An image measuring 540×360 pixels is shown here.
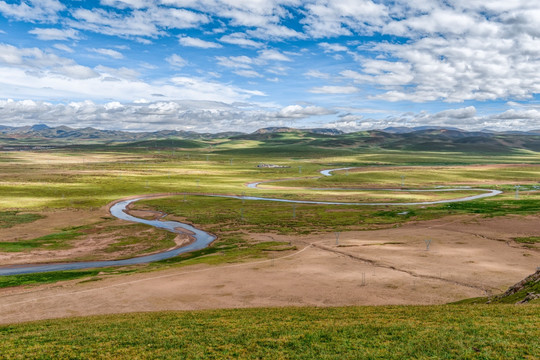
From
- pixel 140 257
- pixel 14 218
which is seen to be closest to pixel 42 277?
pixel 140 257

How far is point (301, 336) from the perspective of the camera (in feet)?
82.5

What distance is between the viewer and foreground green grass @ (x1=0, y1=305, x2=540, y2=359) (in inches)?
851

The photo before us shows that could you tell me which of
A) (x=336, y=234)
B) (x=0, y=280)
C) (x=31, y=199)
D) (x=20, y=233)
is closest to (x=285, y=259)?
(x=336, y=234)

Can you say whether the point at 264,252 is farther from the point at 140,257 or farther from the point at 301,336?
the point at 301,336

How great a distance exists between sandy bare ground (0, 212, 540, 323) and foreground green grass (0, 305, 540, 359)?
34.4 ft

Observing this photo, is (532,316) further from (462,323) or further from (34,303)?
(34,303)

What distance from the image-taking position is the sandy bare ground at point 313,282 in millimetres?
43156

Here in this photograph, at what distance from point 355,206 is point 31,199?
120969 mm

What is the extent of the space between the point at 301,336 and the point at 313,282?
27092 millimetres

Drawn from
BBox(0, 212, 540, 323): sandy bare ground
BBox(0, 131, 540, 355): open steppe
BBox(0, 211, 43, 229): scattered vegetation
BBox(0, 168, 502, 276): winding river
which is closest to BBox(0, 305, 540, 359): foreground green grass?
BBox(0, 131, 540, 355): open steppe

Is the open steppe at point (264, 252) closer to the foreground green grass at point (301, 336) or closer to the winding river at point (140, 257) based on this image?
the foreground green grass at point (301, 336)

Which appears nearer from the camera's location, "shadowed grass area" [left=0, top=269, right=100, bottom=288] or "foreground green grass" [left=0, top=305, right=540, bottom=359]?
"foreground green grass" [left=0, top=305, right=540, bottom=359]

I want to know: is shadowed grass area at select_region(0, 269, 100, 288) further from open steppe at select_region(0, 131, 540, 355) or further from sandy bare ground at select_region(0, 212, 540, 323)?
sandy bare ground at select_region(0, 212, 540, 323)

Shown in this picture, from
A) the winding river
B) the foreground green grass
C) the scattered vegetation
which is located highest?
the foreground green grass
